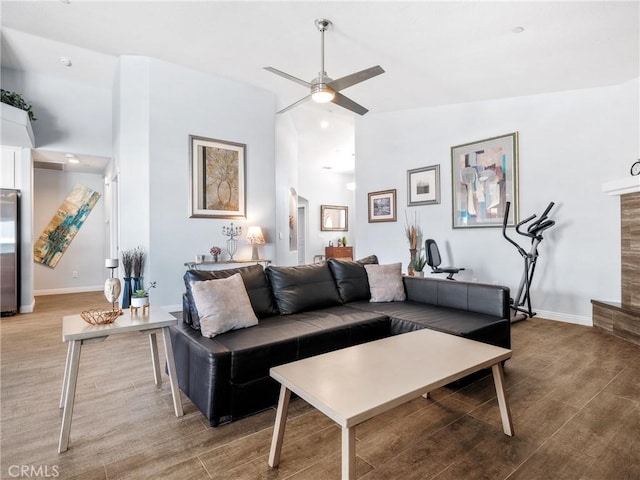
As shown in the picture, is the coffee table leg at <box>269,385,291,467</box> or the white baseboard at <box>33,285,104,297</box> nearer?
the coffee table leg at <box>269,385,291,467</box>

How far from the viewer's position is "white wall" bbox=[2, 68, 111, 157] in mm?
5324

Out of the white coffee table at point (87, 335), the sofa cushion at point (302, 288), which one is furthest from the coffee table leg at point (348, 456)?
the sofa cushion at point (302, 288)

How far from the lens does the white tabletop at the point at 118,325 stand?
5.88ft

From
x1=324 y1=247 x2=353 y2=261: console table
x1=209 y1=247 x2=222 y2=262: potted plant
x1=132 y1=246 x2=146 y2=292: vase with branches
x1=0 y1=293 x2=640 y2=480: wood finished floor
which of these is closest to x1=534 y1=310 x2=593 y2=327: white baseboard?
x1=0 y1=293 x2=640 y2=480: wood finished floor

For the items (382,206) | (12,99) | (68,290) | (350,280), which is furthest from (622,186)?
(68,290)

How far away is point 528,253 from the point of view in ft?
13.9

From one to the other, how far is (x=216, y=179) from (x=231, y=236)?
2.97 feet

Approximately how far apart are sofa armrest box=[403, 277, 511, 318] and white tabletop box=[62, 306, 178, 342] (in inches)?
92.5

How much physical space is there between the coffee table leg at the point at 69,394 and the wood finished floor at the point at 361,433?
0.21 feet

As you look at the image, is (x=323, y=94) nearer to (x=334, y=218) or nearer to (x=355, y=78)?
(x=355, y=78)

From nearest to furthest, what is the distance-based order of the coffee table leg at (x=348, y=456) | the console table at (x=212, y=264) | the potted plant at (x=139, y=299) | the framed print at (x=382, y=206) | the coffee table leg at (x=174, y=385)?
the coffee table leg at (x=348, y=456)
the coffee table leg at (x=174, y=385)
the potted plant at (x=139, y=299)
the console table at (x=212, y=264)
the framed print at (x=382, y=206)

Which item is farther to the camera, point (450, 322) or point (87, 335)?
point (450, 322)

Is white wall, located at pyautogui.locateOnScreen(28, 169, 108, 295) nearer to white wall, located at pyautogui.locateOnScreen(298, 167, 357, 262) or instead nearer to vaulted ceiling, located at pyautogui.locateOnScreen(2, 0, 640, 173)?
vaulted ceiling, located at pyautogui.locateOnScreen(2, 0, 640, 173)

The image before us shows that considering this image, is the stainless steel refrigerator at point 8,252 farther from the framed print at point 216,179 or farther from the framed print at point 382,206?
the framed print at point 382,206
